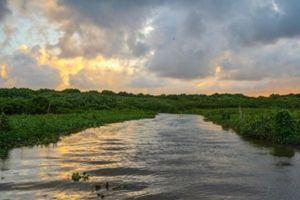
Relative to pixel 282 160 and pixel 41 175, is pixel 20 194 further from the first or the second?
pixel 282 160

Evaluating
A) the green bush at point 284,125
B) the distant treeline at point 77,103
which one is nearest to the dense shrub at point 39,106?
the distant treeline at point 77,103

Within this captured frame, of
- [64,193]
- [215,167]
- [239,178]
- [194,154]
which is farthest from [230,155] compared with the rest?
[64,193]

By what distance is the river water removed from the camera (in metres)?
13.4

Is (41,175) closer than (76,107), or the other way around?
(41,175)

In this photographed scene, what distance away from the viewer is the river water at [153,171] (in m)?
13.4

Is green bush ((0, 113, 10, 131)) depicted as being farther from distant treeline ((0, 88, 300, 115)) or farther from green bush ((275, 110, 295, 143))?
distant treeline ((0, 88, 300, 115))

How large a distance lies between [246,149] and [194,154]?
3975 mm

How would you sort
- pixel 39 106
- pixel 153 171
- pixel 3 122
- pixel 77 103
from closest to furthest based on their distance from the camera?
pixel 153 171 → pixel 3 122 → pixel 39 106 → pixel 77 103

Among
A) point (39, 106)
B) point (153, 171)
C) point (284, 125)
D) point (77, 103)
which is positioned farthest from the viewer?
point (77, 103)

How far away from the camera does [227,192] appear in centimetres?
1361

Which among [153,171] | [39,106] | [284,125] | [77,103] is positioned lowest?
[153,171]

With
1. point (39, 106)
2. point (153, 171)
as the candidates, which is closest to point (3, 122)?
point (153, 171)

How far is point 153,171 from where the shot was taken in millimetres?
17453

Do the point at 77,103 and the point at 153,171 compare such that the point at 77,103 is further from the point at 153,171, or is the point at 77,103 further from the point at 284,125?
the point at 153,171
